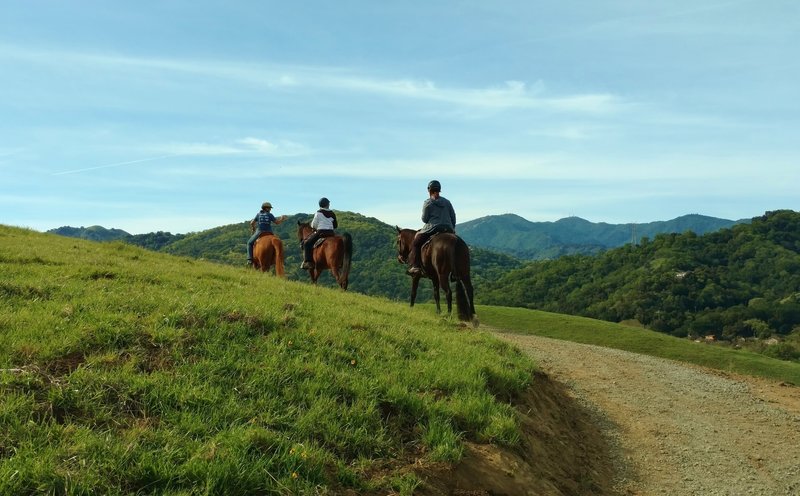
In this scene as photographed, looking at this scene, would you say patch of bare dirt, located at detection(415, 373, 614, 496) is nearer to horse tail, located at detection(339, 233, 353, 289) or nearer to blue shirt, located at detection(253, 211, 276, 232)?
horse tail, located at detection(339, 233, 353, 289)

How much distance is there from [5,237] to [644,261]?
12886 centimetres

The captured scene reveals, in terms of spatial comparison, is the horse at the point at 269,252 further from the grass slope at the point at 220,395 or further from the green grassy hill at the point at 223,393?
the grass slope at the point at 220,395

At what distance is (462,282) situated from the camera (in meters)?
15.5

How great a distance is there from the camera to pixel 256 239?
1994cm

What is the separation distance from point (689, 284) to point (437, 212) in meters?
99.7

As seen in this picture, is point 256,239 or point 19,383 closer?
point 19,383

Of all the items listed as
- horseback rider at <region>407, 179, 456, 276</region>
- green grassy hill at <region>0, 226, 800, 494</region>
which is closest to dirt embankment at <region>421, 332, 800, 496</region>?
green grassy hill at <region>0, 226, 800, 494</region>

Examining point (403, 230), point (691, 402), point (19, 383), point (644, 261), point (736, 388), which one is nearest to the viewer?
point (19, 383)

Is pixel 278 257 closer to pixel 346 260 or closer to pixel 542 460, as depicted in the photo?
pixel 346 260

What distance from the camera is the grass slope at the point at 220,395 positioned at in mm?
4520

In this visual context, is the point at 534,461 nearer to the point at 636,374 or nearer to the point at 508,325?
the point at 636,374

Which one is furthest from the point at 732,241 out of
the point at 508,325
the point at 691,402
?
the point at 691,402

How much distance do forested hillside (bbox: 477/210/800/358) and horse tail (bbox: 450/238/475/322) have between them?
76.5 meters

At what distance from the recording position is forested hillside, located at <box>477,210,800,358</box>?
8919cm
